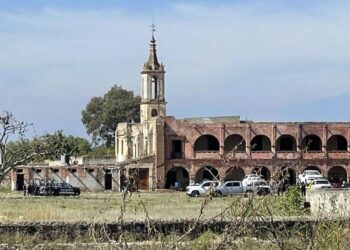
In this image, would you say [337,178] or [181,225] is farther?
[337,178]

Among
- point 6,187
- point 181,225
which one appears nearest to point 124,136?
point 6,187

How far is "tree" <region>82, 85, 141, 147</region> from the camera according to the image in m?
112

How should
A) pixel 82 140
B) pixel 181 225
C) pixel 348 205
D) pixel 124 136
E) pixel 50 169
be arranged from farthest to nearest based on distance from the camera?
pixel 82 140
pixel 124 136
pixel 50 169
pixel 348 205
pixel 181 225

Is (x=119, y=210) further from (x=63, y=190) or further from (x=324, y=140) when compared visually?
(x=324, y=140)

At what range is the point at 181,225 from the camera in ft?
60.2

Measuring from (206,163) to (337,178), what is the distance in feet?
35.4

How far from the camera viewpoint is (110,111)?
366 feet

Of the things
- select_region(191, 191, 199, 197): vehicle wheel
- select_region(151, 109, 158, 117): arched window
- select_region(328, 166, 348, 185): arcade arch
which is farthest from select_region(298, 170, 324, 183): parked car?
select_region(151, 109, 158, 117): arched window

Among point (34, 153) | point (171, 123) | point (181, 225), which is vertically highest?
point (171, 123)

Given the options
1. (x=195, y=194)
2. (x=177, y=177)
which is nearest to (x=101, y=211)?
(x=195, y=194)

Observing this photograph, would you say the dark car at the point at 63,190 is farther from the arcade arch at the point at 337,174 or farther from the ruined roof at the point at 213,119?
the arcade arch at the point at 337,174

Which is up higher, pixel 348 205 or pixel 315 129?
pixel 315 129

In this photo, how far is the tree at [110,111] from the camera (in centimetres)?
11188

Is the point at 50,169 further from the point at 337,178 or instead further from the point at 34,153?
the point at 34,153
